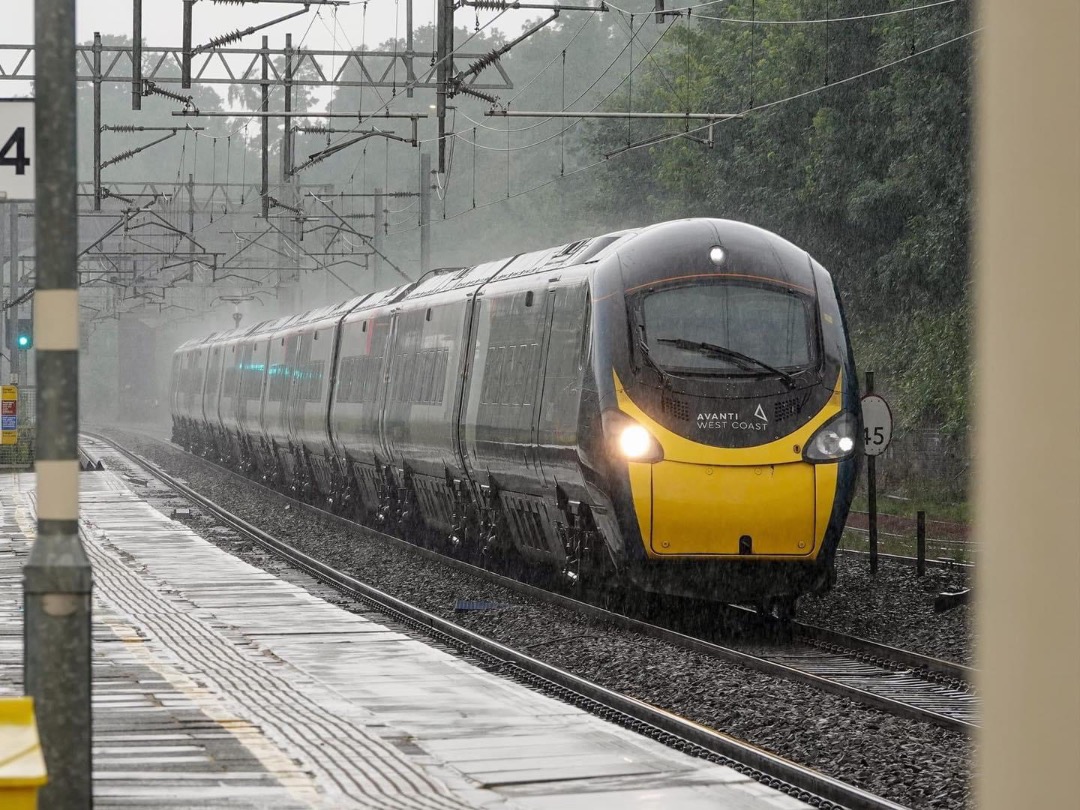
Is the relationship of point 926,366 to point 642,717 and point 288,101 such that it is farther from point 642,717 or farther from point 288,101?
point 642,717

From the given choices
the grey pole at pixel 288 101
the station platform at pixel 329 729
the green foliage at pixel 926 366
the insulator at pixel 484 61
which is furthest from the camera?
the green foliage at pixel 926 366

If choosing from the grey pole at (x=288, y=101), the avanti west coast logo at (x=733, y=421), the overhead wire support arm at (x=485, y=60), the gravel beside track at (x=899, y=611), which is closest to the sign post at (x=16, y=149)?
the avanti west coast logo at (x=733, y=421)

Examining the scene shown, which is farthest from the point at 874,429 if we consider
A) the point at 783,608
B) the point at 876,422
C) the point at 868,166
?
the point at 868,166

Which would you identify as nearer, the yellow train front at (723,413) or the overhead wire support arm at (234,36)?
the yellow train front at (723,413)

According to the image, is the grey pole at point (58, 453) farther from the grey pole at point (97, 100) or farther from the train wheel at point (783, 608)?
the grey pole at point (97, 100)

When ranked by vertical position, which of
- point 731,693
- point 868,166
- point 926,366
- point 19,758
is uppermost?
point 868,166

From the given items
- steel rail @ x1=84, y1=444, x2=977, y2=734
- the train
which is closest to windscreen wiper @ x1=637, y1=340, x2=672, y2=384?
the train

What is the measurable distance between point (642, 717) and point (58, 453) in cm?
517

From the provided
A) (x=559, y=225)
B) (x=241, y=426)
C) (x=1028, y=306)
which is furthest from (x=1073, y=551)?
(x=559, y=225)

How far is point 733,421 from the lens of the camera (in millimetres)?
12781

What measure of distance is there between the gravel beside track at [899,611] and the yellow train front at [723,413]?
2.50 ft

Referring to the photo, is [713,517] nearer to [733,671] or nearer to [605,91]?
[733,671]

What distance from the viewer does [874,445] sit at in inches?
677

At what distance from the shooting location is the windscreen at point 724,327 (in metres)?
13.1
